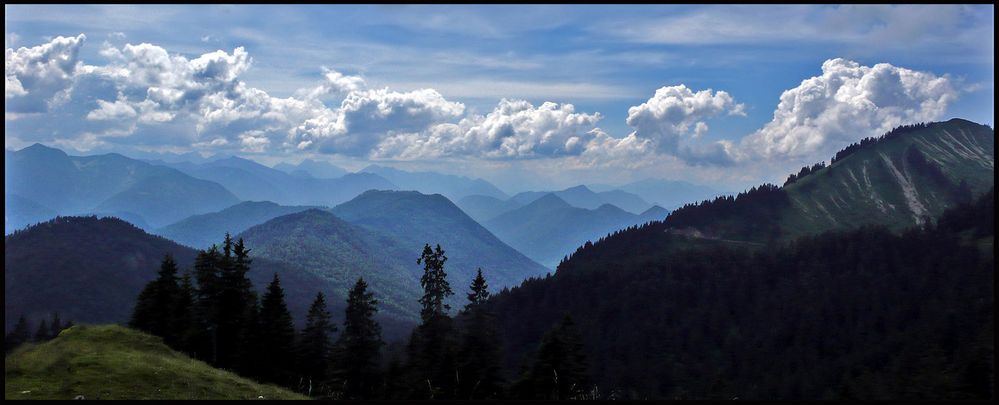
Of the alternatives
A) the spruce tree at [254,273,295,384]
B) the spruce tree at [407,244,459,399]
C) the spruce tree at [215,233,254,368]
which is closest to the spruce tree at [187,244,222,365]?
the spruce tree at [215,233,254,368]

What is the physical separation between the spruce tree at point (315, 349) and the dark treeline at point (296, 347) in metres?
0.12

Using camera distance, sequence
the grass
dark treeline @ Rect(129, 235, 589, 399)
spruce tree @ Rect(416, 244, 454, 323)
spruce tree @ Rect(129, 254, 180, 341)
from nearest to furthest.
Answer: the grass
dark treeline @ Rect(129, 235, 589, 399)
spruce tree @ Rect(129, 254, 180, 341)
spruce tree @ Rect(416, 244, 454, 323)

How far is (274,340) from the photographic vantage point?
240ft

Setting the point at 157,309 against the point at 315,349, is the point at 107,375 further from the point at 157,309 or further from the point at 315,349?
the point at 315,349

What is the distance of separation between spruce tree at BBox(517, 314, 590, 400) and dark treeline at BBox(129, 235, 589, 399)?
0.30ft

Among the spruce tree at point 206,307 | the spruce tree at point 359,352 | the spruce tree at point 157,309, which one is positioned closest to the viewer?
the spruce tree at point 206,307

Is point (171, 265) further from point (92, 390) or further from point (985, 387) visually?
point (985, 387)

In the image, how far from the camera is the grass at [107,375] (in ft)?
134

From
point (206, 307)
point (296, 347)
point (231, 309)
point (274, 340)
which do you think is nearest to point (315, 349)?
point (296, 347)

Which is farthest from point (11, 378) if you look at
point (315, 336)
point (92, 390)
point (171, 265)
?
point (315, 336)

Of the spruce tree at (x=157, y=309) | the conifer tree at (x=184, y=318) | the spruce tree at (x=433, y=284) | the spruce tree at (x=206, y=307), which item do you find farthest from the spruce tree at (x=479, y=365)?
the spruce tree at (x=433, y=284)

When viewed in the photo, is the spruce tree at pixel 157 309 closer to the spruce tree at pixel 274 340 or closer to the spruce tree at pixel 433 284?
the spruce tree at pixel 274 340

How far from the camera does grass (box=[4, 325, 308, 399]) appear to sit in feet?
134

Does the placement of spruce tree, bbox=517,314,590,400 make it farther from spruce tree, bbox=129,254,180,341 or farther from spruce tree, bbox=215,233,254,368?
spruce tree, bbox=129,254,180,341
